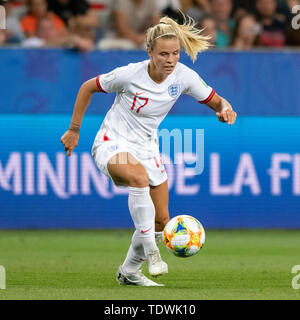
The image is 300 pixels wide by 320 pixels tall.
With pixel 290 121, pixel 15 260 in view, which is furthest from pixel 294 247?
pixel 15 260

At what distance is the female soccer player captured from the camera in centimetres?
691

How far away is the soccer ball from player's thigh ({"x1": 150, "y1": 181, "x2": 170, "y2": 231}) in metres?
0.31

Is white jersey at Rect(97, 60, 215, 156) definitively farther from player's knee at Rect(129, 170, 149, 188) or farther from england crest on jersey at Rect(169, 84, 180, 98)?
player's knee at Rect(129, 170, 149, 188)

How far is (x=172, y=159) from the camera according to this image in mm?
11656

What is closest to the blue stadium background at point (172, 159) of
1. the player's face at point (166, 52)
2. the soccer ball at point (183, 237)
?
the soccer ball at point (183, 237)

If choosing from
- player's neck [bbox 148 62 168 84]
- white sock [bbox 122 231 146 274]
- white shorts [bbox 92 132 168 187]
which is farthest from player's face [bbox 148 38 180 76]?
white sock [bbox 122 231 146 274]

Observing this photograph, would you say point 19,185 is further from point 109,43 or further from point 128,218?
point 109,43

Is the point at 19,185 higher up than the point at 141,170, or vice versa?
the point at 19,185

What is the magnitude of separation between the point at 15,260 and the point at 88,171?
9.49ft

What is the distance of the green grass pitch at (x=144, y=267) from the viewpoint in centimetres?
671

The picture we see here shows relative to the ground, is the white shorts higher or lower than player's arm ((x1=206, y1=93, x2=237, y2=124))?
lower

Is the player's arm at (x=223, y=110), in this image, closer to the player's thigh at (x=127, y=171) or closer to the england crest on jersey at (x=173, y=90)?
the england crest on jersey at (x=173, y=90)

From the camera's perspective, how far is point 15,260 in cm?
911

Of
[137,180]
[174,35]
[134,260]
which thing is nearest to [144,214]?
[137,180]
